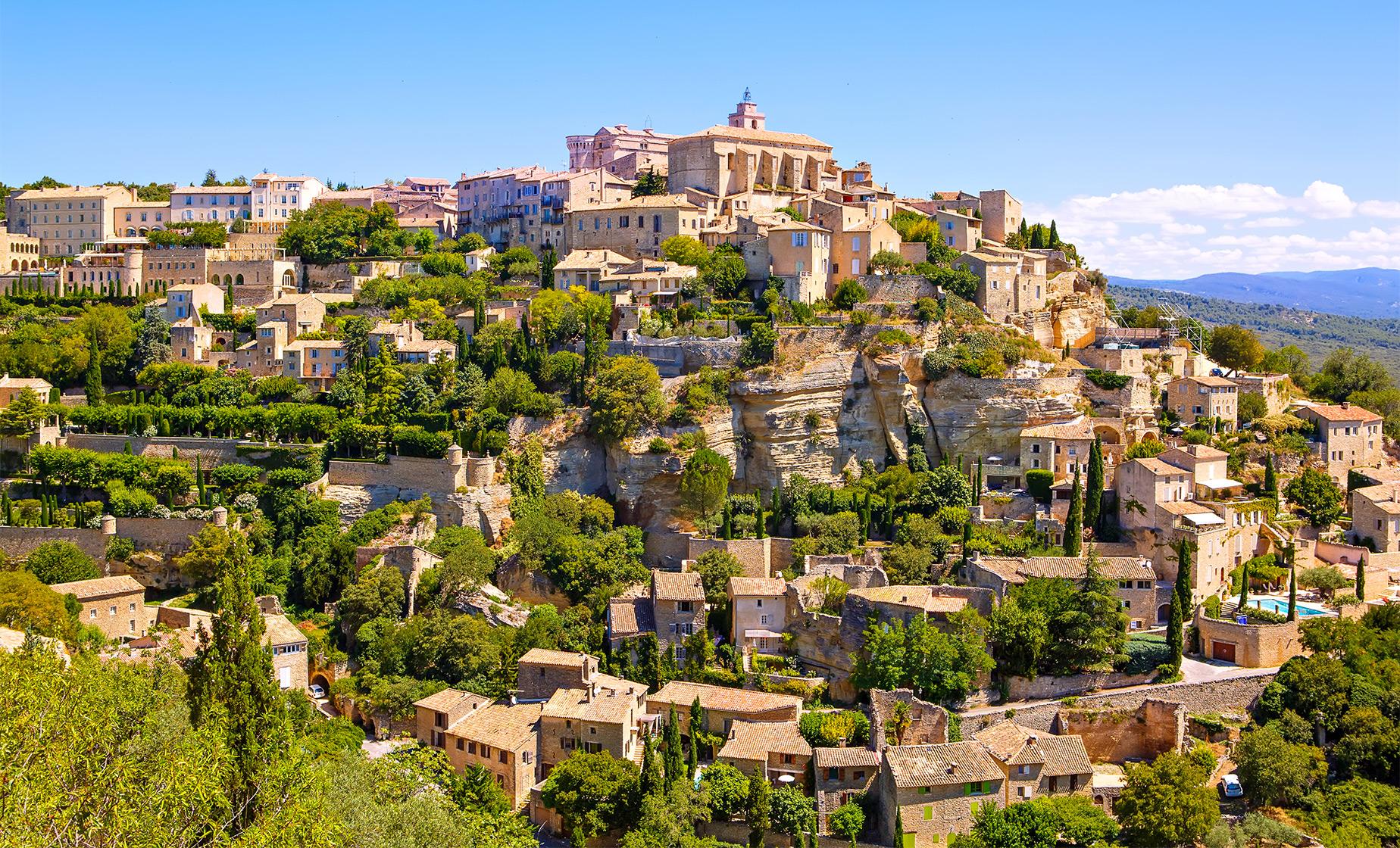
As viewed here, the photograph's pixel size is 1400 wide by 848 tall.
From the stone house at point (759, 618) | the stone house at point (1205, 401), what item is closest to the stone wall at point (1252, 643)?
the stone house at point (1205, 401)

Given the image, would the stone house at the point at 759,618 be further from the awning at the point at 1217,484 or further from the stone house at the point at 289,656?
the awning at the point at 1217,484

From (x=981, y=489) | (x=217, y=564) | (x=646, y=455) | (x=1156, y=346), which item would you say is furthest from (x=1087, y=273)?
(x=217, y=564)

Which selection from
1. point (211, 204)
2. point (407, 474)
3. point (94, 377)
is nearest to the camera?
point (407, 474)

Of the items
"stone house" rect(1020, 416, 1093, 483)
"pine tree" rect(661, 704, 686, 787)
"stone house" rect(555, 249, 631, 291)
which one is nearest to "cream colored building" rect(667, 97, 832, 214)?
"stone house" rect(555, 249, 631, 291)

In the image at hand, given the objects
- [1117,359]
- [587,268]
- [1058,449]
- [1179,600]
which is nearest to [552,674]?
[1179,600]

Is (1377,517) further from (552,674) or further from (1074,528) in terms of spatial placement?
(552,674)
